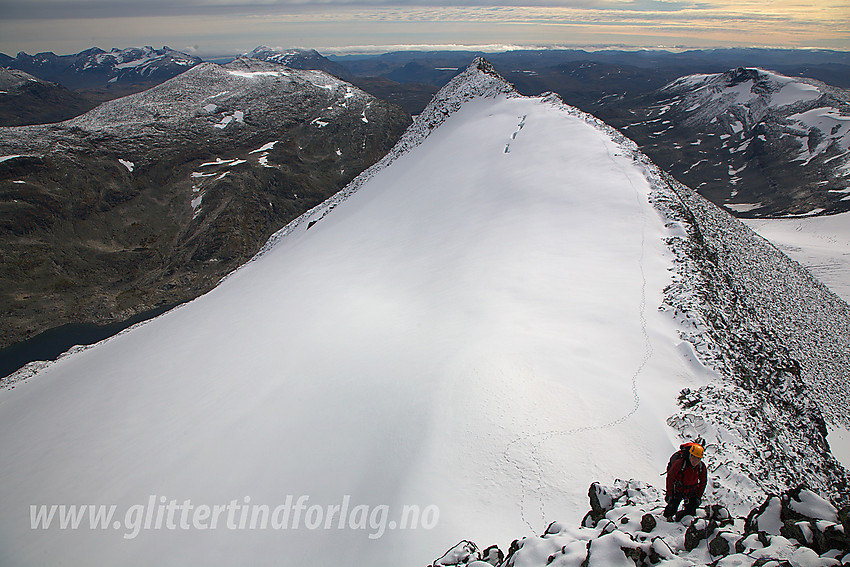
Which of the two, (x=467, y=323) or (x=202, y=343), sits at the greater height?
(x=467, y=323)

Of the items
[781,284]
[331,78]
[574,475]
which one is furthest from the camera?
[331,78]

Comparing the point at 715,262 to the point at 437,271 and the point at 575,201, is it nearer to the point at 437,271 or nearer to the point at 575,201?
the point at 575,201

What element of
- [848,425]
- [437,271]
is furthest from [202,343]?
[848,425]

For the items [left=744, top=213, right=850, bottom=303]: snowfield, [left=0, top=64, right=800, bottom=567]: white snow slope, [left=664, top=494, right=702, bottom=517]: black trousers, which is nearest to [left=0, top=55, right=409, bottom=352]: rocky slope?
[left=0, top=64, right=800, bottom=567]: white snow slope

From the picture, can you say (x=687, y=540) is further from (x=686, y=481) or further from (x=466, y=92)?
(x=466, y=92)

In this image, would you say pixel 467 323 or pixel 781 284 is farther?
pixel 781 284

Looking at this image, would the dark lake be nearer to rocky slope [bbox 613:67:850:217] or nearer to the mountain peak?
the mountain peak

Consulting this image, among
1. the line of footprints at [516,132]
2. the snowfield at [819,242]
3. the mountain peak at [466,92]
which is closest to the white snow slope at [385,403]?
the line of footprints at [516,132]
